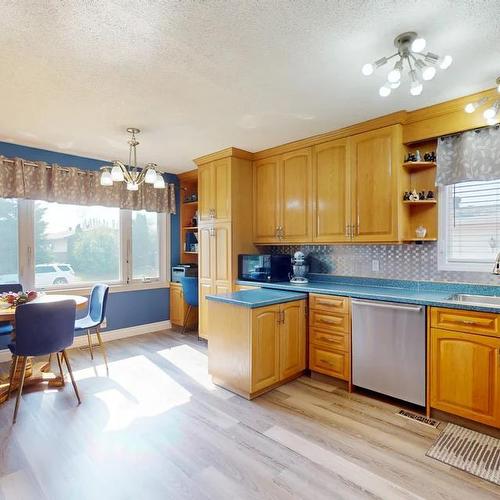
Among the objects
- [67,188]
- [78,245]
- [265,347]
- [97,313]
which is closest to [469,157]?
[265,347]

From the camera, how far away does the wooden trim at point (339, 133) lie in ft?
9.52

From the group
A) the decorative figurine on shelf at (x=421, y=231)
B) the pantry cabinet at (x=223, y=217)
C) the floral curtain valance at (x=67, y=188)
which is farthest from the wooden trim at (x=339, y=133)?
the floral curtain valance at (x=67, y=188)

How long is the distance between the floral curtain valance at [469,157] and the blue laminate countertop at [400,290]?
888 millimetres

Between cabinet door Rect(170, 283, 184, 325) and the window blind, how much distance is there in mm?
3529

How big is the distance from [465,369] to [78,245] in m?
4.29

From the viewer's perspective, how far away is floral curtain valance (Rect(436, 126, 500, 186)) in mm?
2570

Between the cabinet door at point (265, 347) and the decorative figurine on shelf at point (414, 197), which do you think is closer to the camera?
the cabinet door at point (265, 347)

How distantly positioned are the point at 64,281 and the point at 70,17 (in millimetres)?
3269

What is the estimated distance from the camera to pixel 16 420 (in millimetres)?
2436

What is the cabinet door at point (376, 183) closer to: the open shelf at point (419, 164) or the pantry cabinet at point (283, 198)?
the open shelf at point (419, 164)

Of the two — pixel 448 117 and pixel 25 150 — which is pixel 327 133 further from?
pixel 25 150

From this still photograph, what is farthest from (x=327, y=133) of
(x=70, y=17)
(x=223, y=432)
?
(x=223, y=432)

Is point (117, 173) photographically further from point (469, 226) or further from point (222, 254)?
point (469, 226)

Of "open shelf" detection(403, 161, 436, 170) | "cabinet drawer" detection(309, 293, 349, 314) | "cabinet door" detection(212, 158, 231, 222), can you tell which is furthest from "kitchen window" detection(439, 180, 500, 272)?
"cabinet door" detection(212, 158, 231, 222)
